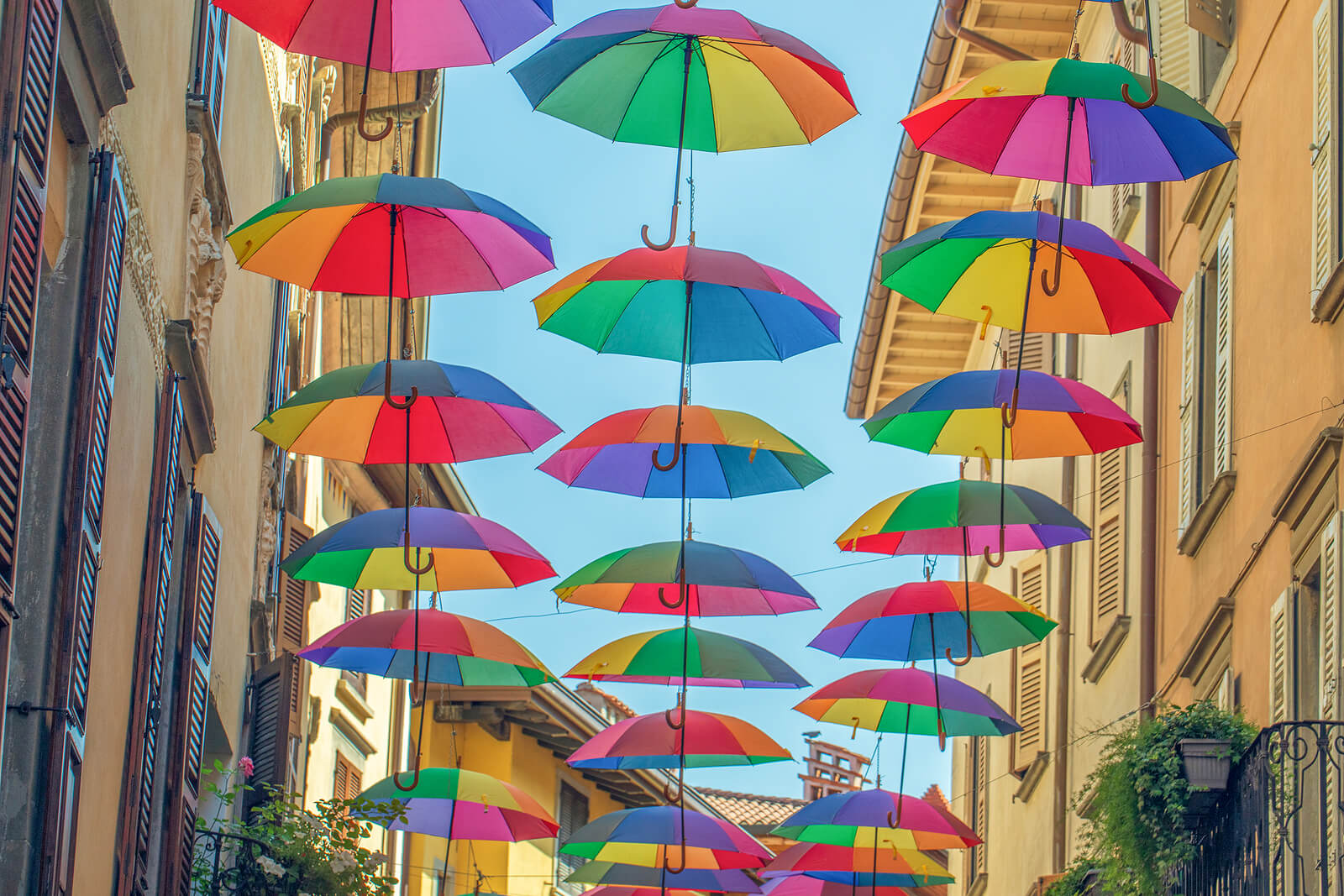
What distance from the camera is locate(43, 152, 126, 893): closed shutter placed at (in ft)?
24.2

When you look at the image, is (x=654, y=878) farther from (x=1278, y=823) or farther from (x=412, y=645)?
(x=1278, y=823)

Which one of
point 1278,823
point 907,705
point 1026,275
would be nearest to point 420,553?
point 1026,275

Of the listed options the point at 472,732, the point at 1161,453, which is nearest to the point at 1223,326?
the point at 1161,453

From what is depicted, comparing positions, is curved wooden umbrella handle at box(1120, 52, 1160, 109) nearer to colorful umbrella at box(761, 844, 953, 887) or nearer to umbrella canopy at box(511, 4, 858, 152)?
Answer: umbrella canopy at box(511, 4, 858, 152)

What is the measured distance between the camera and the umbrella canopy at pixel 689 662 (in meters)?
12.9

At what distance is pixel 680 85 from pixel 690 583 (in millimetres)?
3594

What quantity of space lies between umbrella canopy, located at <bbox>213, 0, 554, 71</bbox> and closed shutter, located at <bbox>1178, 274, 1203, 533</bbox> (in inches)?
269

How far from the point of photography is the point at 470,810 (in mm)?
15516

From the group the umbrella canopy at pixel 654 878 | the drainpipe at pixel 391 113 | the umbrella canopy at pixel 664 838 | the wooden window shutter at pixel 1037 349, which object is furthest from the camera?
the drainpipe at pixel 391 113

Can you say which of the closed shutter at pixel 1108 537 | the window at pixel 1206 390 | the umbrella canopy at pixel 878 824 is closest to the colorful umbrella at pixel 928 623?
the window at pixel 1206 390

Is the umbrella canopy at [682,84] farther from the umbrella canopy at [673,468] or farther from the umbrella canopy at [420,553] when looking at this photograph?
the umbrella canopy at [420,553]

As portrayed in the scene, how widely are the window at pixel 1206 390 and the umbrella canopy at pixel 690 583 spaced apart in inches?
109

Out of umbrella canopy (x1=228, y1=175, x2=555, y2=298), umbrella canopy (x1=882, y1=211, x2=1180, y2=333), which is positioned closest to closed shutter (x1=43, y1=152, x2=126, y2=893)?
umbrella canopy (x1=228, y1=175, x2=555, y2=298)

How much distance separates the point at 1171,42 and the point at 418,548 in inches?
295
